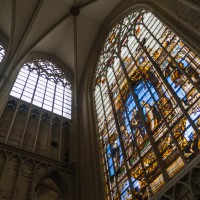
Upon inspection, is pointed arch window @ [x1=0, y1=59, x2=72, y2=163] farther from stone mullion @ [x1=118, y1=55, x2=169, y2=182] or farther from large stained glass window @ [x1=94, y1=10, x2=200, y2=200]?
stone mullion @ [x1=118, y1=55, x2=169, y2=182]

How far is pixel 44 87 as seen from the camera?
13.8 m

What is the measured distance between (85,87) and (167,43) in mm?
5928

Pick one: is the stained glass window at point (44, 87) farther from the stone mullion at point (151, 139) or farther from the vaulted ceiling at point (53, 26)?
the stone mullion at point (151, 139)

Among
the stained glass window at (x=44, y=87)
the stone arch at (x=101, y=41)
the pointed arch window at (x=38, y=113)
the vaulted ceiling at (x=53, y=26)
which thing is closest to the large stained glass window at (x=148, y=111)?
the stone arch at (x=101, y=41)

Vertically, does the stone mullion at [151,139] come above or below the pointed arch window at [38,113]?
below

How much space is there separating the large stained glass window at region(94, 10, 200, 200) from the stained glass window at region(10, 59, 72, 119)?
1984 millimetres

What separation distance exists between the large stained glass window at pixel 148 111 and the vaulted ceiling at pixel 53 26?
361 cm

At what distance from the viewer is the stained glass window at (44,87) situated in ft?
40.7

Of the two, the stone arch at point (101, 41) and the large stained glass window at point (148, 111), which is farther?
the stone arch at point (101, 41)

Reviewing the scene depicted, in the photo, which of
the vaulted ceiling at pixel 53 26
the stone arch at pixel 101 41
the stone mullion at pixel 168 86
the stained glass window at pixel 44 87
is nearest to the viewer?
the stone mullion at pixel 168 86

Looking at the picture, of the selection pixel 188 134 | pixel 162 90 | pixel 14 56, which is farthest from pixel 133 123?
pixel 14 56

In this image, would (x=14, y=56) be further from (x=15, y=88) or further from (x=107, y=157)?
(x=107, y=157)

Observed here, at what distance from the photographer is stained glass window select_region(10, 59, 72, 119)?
12.4 metres

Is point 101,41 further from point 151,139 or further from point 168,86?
point 151,139
